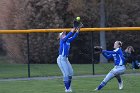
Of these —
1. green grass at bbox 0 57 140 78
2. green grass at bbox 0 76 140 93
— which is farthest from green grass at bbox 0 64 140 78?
green grass at bbox 0 76 140 93

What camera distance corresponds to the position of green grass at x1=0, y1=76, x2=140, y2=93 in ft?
51.9

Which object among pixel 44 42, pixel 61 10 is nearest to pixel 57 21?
pixel 61 10

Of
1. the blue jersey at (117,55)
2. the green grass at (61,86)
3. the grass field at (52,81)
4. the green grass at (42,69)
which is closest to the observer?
the blue jersey at (117,55)

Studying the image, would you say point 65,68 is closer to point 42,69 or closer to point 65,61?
point 65,61

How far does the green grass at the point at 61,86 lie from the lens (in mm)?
15828

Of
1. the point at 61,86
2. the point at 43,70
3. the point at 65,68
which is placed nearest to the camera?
the point at 65,68

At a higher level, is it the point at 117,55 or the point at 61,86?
the point at 117,55

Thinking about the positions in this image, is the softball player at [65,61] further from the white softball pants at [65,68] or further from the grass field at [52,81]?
the grass field at [52,81]

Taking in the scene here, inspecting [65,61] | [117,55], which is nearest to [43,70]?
[65,61]

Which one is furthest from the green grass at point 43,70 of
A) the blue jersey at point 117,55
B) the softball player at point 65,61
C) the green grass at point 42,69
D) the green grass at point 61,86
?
the blue jersey at point 117,55

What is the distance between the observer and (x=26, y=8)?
1152 inches

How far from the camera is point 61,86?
1734 centimetres

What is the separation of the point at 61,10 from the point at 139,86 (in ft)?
43.6

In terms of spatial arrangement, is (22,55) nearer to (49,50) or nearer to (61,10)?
(49,50)
